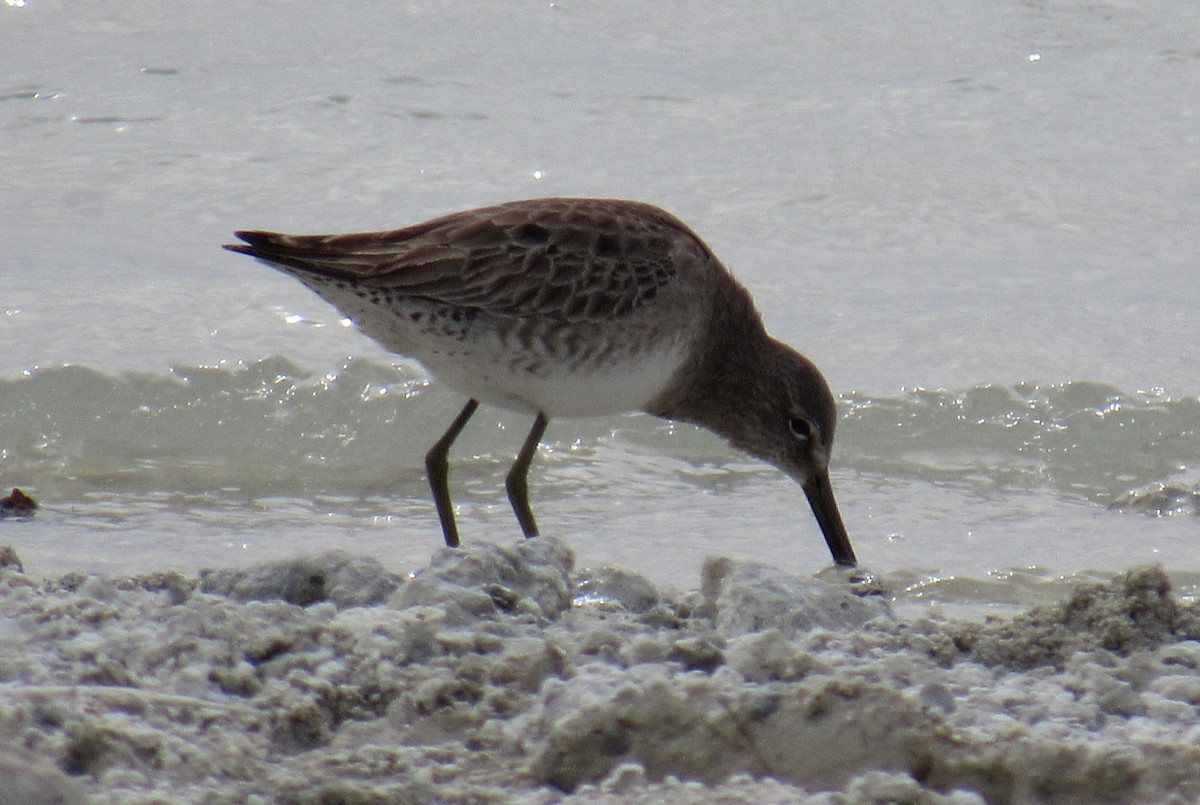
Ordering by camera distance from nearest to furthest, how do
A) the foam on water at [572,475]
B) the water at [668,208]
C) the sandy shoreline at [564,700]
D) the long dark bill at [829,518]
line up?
the sandy shoreline at [564,700]
the long dark bill at [829,518]
the foam on water at [572,475]
the water at [668,208]

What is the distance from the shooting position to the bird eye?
6199 millimetres

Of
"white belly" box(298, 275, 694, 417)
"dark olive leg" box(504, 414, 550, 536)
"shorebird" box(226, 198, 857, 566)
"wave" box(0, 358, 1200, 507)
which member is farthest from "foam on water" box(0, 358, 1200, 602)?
"white belly" box(298, 275, 694, 417)

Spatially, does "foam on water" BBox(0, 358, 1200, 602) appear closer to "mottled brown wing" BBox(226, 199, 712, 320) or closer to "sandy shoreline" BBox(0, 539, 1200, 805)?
"mottled brown wing" BBox(226, 199, 712, 320)

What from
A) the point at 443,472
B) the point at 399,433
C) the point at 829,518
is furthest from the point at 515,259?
the point at 399,433

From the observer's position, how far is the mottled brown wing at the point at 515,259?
550 cm

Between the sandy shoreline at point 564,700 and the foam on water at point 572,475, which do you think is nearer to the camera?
the sandy shoreline at point 564,700

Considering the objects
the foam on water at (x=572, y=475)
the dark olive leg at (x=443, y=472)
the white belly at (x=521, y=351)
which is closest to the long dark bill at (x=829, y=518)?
the foam on water at (x=572, y=475)

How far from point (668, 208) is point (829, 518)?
3591mm

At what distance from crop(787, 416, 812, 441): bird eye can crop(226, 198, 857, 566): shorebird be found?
234 millimetres

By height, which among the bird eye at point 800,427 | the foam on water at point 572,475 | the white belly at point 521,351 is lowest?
the foam on water at point 572,475

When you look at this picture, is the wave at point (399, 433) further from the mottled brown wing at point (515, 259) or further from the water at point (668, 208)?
the mottled brown wing at point (515, 259)

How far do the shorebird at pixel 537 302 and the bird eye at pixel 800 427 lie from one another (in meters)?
0.23

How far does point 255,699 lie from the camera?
3.25m

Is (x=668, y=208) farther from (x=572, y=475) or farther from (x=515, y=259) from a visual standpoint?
(x=515, y=259)
